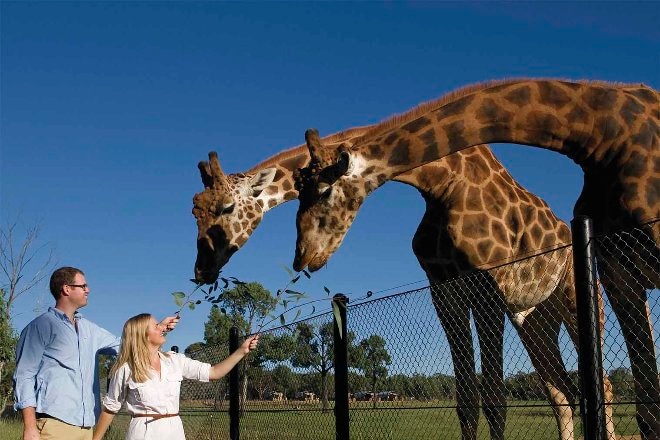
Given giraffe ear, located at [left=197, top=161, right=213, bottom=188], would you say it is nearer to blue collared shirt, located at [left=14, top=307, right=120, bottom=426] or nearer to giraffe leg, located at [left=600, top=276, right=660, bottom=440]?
blue collared shirt, located at [left=14, top=307, right=120, bottom=426]

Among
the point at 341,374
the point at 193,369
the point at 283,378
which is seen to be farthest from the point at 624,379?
the point at 283,378

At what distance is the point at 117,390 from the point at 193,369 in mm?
524

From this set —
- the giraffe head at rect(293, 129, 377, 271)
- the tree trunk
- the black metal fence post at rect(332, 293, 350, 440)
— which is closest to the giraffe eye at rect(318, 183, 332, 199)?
the giraffe head at rect(293, 129, 377, 271)

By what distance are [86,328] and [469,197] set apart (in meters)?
3.64

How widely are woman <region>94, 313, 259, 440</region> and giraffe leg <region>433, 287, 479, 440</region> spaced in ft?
7.68

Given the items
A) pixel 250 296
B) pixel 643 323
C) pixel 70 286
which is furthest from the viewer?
pixel 250 296

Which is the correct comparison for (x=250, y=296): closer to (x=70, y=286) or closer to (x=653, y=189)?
(x=70, y=286)

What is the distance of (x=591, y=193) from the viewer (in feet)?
19.1

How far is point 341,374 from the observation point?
6570 mm

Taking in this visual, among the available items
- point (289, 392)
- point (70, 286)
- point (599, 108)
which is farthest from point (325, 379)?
point (599, 108)

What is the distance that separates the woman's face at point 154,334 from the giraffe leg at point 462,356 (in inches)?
91.9

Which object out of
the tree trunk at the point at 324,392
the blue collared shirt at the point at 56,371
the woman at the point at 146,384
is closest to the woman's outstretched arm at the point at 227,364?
the woman at the point at 146,384

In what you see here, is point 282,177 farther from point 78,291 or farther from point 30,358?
point 30,358

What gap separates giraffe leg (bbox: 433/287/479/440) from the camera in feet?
22.2
